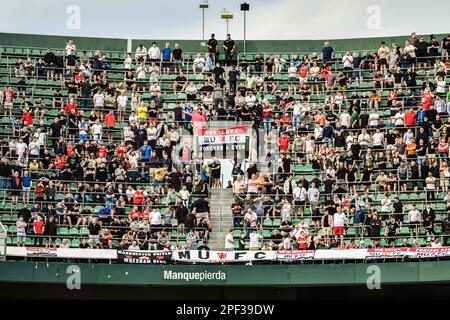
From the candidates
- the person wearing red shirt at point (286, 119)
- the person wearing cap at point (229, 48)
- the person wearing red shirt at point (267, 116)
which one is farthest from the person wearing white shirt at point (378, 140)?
the person wearing cap at point (229, 48)

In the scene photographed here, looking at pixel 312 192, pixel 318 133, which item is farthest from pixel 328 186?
pixel 318 133

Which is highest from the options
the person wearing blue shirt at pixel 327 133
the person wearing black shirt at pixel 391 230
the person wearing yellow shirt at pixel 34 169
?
the person wearing blue shirt at pixel 327 133

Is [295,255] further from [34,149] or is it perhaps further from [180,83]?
[180,83]

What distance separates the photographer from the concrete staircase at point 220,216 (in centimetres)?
3631

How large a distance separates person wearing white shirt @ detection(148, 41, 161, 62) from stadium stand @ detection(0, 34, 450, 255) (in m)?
0.06

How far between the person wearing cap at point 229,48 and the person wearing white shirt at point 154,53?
2528 millimetres

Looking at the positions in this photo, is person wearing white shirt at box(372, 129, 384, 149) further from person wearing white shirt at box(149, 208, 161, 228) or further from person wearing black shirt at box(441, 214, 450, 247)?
person wearing white shirt at box(149, 208, 161, 228)

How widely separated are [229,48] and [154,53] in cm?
286

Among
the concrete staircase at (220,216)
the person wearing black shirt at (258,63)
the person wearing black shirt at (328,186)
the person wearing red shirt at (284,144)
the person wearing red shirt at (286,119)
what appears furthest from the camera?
the person wearing black shirt at (258,63)

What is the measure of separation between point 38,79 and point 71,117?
10.9 ft

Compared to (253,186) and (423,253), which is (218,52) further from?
(423,253)

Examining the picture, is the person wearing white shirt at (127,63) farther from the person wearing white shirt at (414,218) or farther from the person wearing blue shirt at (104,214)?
the person wearing white shirt at (414,218)

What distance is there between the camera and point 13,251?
34.5 m
